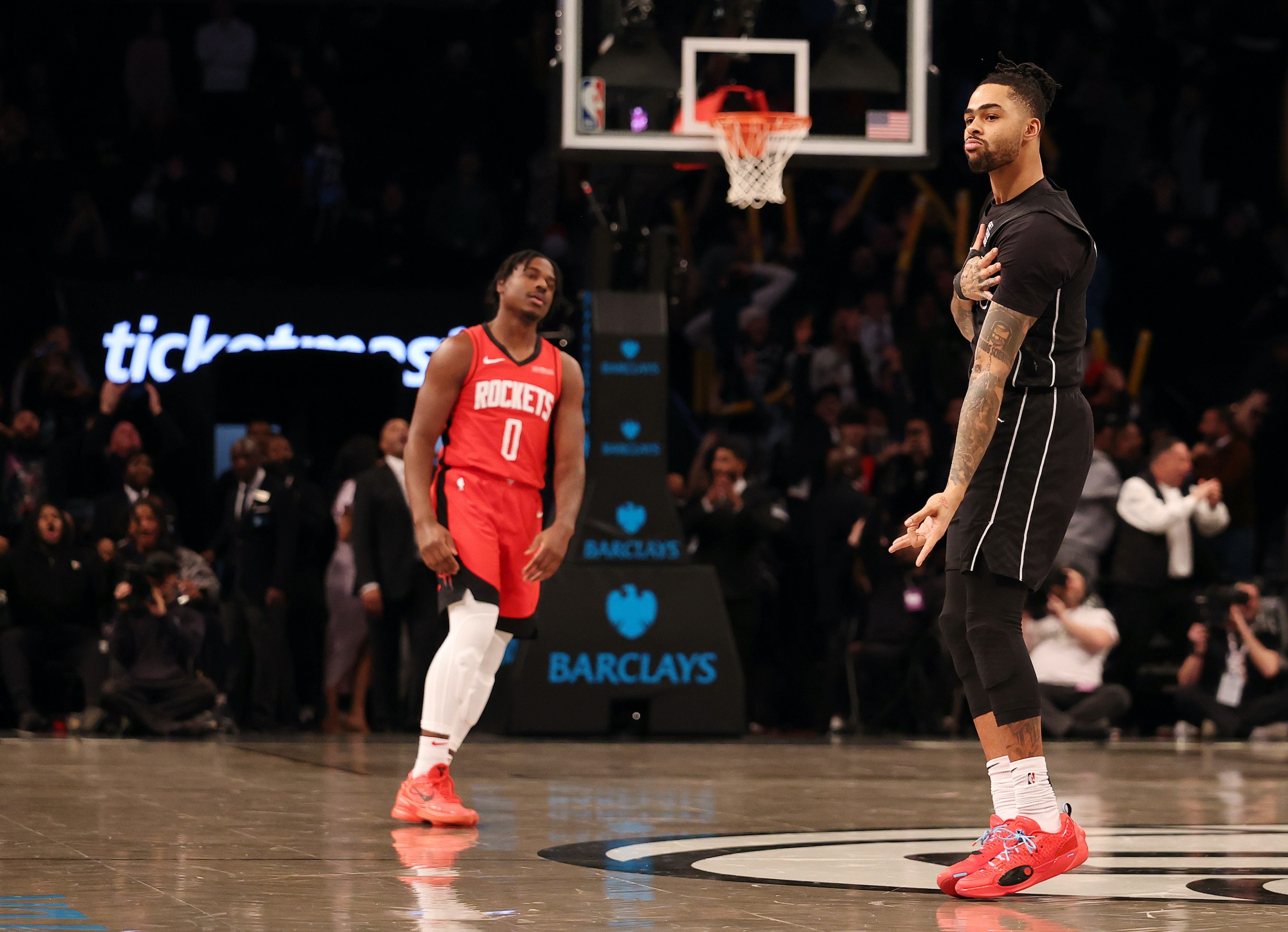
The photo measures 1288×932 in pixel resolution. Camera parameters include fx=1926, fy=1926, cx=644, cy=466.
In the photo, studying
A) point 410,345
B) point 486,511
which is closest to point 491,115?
point 410,345

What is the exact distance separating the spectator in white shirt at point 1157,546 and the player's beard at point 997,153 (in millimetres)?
7977

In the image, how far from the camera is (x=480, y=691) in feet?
22.9

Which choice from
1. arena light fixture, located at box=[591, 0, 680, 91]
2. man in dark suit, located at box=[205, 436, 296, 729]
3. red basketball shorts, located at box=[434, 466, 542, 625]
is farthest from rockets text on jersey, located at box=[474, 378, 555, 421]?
man in dark suit, located at box=[205, 436, 296, 729]

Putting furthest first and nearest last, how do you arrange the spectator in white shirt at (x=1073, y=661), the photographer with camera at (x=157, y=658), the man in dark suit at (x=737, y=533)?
the man in dark suit at (x=737, y=533) < the spectator in white shirt at (x=1073, y=661) < the photographer with camera at (x=157, y=658)

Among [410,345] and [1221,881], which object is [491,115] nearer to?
[410,345]

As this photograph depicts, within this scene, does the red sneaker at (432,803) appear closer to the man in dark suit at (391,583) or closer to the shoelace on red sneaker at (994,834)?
the shoelace on red sneaker at (994,834)

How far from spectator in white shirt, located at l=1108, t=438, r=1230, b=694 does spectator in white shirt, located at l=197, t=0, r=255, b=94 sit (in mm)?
9513

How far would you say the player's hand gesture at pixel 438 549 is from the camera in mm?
6871

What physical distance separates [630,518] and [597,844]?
5856 millimetres

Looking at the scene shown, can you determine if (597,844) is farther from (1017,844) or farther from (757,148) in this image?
(757,148)

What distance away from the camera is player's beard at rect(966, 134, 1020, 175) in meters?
5.36

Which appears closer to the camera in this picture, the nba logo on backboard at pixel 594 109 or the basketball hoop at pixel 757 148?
the basketball hoop at pixel 757 148

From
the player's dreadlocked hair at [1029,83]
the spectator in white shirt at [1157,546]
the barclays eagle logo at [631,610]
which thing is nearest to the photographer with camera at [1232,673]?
the spectator in white shirt at [1157,546]

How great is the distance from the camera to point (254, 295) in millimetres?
15977
